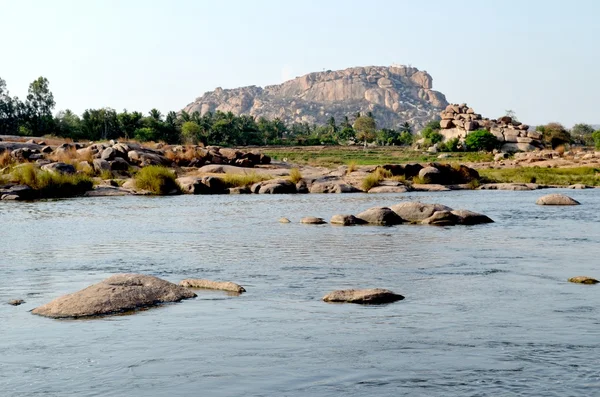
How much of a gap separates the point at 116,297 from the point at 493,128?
115682 millimetres

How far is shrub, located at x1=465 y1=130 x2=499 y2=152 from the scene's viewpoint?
11512cm

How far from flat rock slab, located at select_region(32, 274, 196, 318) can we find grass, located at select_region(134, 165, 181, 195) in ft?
124

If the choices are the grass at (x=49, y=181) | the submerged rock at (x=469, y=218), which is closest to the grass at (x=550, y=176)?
the grass at (x=49, y=181)

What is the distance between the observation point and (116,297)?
12250mm

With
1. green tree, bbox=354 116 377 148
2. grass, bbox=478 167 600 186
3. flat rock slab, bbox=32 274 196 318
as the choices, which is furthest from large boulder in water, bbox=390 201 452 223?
green tree, bbox=354 116 377 148

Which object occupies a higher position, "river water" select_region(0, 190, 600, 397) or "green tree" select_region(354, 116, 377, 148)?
"green tree" select_region(354, 116, 377, 148)

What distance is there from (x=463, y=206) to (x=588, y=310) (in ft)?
89.1

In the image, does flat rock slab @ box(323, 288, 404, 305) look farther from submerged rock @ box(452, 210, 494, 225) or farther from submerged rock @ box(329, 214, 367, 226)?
submerged rock @ box(452, 210, 494, 225)

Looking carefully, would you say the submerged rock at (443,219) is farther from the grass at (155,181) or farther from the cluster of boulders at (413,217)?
the grass at (155,181)

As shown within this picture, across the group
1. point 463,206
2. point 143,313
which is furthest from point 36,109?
point 143,313

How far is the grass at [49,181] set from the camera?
4775 cm

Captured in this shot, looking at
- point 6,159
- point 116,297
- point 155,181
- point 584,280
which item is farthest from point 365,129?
point 116,297

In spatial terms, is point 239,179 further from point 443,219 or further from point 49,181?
point 443,219

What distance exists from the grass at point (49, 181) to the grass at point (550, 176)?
32.2 m
